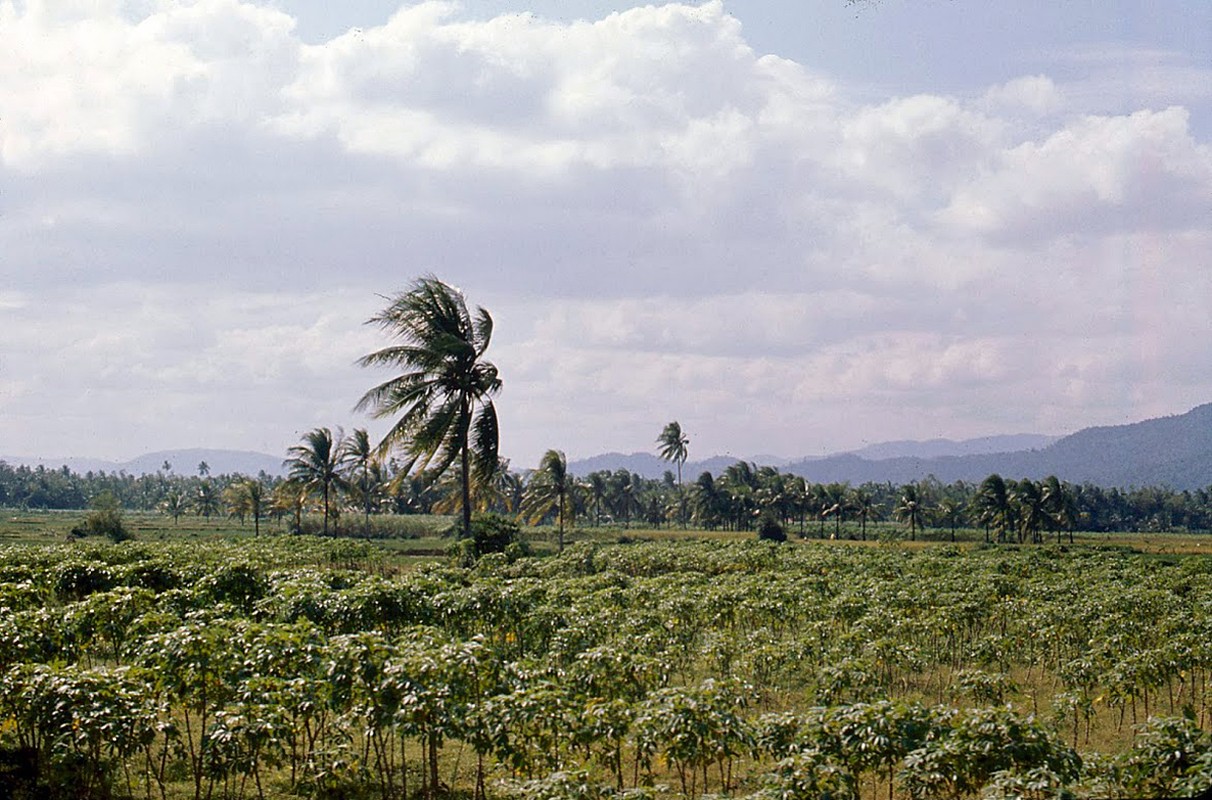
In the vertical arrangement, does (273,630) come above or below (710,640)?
above

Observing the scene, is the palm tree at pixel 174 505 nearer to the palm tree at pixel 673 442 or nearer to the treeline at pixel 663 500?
the treeline at pixel 663 500

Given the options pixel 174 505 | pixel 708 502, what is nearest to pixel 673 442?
pixel 708 502

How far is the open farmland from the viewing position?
8.27 m

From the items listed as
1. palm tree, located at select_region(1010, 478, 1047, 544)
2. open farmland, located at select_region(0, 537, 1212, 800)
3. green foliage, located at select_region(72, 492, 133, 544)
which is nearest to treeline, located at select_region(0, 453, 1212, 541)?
palm tree, located at select_region(1010, 478, 1047, 544)

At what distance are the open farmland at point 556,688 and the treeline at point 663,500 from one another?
31.3ft

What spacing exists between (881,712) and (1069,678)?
9.17m

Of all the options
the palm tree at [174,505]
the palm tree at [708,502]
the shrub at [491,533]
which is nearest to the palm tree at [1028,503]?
the palm tree at [708,502]

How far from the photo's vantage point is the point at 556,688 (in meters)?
9.29

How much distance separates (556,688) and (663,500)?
382 feet

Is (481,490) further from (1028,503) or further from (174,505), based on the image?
(174,505)

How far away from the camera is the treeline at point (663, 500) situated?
51.8 meters

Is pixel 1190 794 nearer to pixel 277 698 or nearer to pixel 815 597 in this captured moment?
pixel 277 698

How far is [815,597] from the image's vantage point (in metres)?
20.7

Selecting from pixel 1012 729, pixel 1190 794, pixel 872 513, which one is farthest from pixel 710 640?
pixel 872 513
